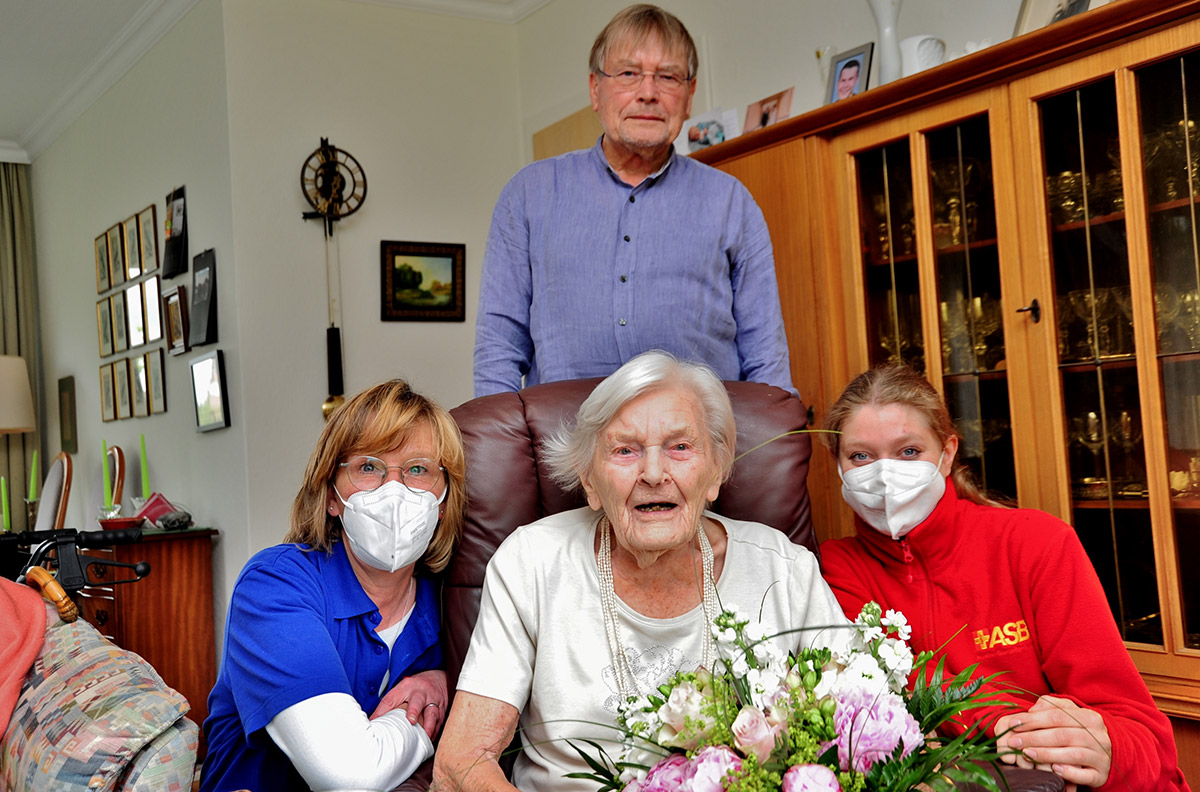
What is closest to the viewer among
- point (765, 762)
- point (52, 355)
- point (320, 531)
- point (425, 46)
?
point (765, 762)

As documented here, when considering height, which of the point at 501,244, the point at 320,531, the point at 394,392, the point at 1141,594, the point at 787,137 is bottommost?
the point at 1141,594

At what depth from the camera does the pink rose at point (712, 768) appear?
0.91 metres

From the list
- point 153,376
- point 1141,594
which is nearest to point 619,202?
point 1141,594

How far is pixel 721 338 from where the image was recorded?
7.29ft

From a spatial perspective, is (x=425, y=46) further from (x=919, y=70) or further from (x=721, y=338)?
Result: (x=721, y=338)

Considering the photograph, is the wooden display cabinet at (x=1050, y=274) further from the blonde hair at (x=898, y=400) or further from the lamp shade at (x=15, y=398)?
the lamp shade at (x=15, y=398)

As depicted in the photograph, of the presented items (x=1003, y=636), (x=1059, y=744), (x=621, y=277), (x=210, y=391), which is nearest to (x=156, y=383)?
(x=210, y=391)

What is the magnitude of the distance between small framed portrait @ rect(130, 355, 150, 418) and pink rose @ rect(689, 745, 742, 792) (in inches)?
179

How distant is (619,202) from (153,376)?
3350 mm

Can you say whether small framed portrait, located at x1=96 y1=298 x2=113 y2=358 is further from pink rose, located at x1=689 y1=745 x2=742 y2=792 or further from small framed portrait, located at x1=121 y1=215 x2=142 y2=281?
pink rose, located at x1=689 y1=745 x2=742 y2=792

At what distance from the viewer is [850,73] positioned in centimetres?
293

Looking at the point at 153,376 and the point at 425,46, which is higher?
the point at 425,46

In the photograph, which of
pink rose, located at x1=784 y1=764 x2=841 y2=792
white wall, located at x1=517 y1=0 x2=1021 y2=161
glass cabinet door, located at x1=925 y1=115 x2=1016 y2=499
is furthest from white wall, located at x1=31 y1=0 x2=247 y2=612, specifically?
pink rose, located at x1=784 y1=764 x2=841 y2=792

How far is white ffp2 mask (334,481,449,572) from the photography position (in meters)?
1.70
